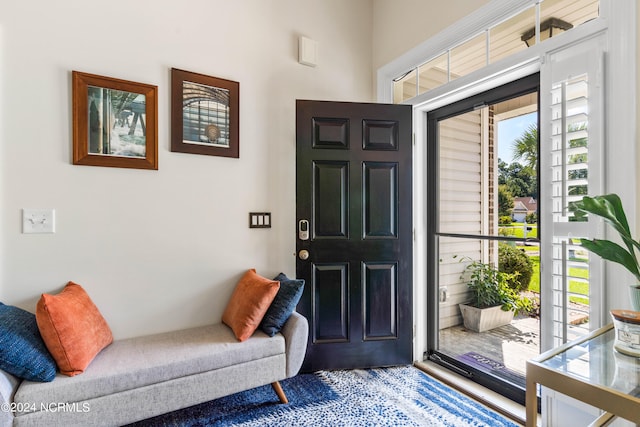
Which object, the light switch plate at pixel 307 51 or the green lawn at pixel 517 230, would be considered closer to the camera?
the green lawn at pixel 517 230

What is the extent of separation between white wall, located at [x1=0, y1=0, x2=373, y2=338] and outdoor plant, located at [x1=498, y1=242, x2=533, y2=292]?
154 cm

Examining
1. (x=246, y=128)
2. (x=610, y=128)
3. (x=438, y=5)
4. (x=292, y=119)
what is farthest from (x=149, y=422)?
(x=438, y=5)

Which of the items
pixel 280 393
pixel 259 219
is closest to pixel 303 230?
pixel 259 219

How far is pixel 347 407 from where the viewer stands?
6.49 feet

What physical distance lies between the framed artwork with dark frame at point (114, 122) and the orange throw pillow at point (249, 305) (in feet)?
3.37

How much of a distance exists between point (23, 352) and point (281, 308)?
125 cm

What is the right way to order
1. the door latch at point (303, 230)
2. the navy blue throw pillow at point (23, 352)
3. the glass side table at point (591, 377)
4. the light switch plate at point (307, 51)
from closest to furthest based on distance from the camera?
1. the glass side table at point (591, 377)
2. the navy blue throw pillow at point (23, 352)
3. the door latch at point (303, 230)
4. the light switch plate at point (307, 51)

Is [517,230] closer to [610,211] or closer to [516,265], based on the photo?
[516,265]

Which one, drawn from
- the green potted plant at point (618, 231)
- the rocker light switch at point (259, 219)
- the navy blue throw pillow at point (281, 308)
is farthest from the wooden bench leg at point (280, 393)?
the green potted plant at point (618, 231)

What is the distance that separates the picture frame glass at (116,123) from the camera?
1969 mm

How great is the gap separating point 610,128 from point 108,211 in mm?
2744

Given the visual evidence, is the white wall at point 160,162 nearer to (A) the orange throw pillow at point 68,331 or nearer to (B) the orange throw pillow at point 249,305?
(B) the orange throw pillow at point 249,305

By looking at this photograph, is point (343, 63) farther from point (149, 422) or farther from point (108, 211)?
point (149, 422)

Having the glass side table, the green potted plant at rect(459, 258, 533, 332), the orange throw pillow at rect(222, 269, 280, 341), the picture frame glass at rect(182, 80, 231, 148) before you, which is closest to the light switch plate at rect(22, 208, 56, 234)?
the picture frame glass at rect(182, 80, 231, 148)
